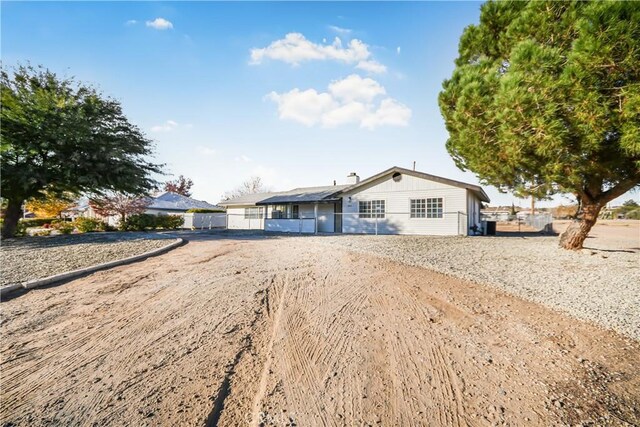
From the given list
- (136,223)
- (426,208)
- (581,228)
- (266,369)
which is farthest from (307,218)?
(266,369)

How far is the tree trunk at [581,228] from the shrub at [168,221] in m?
23.7

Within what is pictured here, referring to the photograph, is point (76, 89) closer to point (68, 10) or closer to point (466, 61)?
point (68, 10)

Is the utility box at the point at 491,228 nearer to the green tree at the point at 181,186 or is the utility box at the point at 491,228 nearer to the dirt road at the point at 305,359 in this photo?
the dirt road at the point at 305,359

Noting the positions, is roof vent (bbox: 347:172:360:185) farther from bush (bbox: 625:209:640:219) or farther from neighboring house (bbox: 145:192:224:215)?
bush (bbox: 625:209:640:219)

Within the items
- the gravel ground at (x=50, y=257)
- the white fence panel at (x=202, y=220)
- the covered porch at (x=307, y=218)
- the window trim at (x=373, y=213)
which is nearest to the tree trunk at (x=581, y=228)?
the window trim at (x=373, y=213)

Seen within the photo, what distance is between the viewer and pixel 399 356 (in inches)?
113

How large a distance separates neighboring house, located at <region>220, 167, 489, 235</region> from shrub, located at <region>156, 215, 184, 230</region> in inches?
291

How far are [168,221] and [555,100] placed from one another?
23.4 metres

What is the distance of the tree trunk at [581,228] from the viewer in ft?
29.8

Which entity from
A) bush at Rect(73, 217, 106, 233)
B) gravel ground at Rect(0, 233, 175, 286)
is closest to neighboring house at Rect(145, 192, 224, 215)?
bush at Rect(73, 217, 106, 233)

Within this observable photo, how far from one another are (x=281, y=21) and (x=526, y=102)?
8.01 m

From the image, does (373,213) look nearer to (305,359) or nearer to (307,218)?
(307,218)

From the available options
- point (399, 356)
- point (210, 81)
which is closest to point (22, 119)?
point (210, 81)

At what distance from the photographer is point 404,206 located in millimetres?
→ 16891
